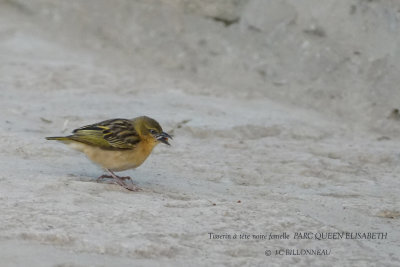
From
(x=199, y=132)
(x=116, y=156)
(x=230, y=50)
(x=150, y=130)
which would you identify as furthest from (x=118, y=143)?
(x=230, y=50)

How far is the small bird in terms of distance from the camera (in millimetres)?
6445

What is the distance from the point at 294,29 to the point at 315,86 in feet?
2.77

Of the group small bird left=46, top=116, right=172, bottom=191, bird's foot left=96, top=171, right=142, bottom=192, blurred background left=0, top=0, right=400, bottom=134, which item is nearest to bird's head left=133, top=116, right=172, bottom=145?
small bird left=46, top=116, right=172, bottom=191

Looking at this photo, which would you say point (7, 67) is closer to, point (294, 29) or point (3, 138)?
point (3, 138)

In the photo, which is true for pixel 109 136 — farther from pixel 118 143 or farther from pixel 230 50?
pixel 230 50

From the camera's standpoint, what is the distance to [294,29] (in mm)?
10086

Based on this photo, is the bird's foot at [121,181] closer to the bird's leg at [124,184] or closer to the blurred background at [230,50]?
the bird's leg at [124,184]

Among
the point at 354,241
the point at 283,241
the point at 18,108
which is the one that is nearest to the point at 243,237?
the point at 283,241

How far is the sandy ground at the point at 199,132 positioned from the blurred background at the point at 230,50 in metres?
0.02

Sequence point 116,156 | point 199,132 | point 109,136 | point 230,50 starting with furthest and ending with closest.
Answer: point 230,50 → point 199,132 → point 109,136 → point 116,156

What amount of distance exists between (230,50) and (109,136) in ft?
13.9

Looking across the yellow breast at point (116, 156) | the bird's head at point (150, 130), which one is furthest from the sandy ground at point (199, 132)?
the bird's head at point (150, 130)

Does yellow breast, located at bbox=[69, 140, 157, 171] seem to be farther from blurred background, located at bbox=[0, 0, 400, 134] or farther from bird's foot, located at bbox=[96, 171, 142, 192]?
blurred background, located at bbox=[0, 0, 400, 134]

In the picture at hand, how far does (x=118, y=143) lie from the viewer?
6.47m
